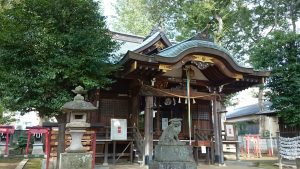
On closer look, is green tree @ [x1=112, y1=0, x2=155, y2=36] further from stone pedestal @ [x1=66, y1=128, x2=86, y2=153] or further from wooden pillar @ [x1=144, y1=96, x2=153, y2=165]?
stone pedestal @ [x1=66, y1=128, x2=86, y2=153]

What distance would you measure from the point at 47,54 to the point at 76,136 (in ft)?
8.43

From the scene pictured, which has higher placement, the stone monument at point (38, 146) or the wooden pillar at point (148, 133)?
the wooden pillar at point (148, 133)

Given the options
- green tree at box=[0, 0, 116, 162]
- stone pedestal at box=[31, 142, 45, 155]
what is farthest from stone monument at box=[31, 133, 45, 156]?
green tree at box=[0, 0, 116, 162]

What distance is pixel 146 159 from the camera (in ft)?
32.2

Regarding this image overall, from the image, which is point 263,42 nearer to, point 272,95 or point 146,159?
point 272,95

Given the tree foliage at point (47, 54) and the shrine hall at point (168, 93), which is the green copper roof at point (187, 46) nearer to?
the shrine hall at point (168, 93)

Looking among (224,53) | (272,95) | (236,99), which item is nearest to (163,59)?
(224,53)

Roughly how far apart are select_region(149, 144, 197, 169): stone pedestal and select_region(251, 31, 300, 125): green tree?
674 cm

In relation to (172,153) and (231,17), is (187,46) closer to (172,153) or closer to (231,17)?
(172,153)

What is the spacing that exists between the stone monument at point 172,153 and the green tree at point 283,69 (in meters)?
6.69

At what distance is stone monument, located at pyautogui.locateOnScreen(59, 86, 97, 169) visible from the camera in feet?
23.6

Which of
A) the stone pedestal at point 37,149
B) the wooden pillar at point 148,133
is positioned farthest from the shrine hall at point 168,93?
the stone pedestal at point 37,149

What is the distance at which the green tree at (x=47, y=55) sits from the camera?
762 cm

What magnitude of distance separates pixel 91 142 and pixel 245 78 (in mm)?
7015
